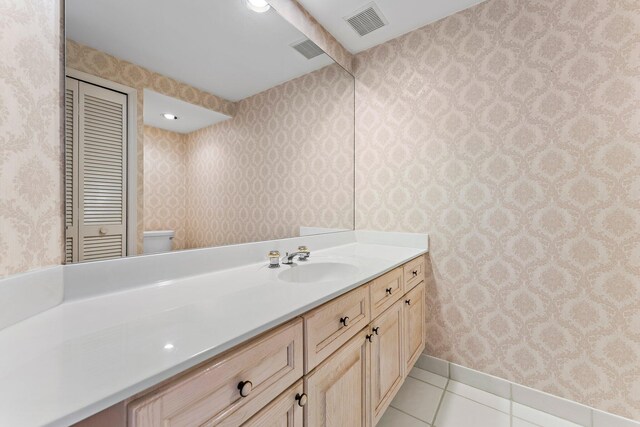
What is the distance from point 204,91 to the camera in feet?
3.57

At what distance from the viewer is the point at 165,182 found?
3.17 feet

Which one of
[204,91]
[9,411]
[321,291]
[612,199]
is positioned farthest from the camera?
[612,199]

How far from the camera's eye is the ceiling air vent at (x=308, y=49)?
1.55 meters

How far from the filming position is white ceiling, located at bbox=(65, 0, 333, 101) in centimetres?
82

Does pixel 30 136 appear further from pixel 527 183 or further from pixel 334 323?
pixel 527 183

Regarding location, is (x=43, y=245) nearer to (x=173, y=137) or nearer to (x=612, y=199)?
(x=173, y=137)

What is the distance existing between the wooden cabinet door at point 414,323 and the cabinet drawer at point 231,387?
2.83 feet

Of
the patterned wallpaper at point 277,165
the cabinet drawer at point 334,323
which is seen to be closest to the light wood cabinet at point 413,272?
the cabinet drawer at point 334,323

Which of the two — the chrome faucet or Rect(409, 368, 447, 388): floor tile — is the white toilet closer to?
the chrome faucet

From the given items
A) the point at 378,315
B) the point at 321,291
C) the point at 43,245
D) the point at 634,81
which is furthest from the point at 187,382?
the point at 634,81

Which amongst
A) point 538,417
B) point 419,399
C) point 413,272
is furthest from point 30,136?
point 538,417

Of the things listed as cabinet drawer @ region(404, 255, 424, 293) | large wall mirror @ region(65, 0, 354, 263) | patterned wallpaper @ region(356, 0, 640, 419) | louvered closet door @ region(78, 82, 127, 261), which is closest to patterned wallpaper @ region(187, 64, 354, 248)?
large wall mirror @ region(65, 0, 354, 263)

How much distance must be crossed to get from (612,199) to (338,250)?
135 cm

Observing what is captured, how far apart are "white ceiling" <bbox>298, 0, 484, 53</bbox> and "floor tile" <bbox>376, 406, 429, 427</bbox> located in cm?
226
